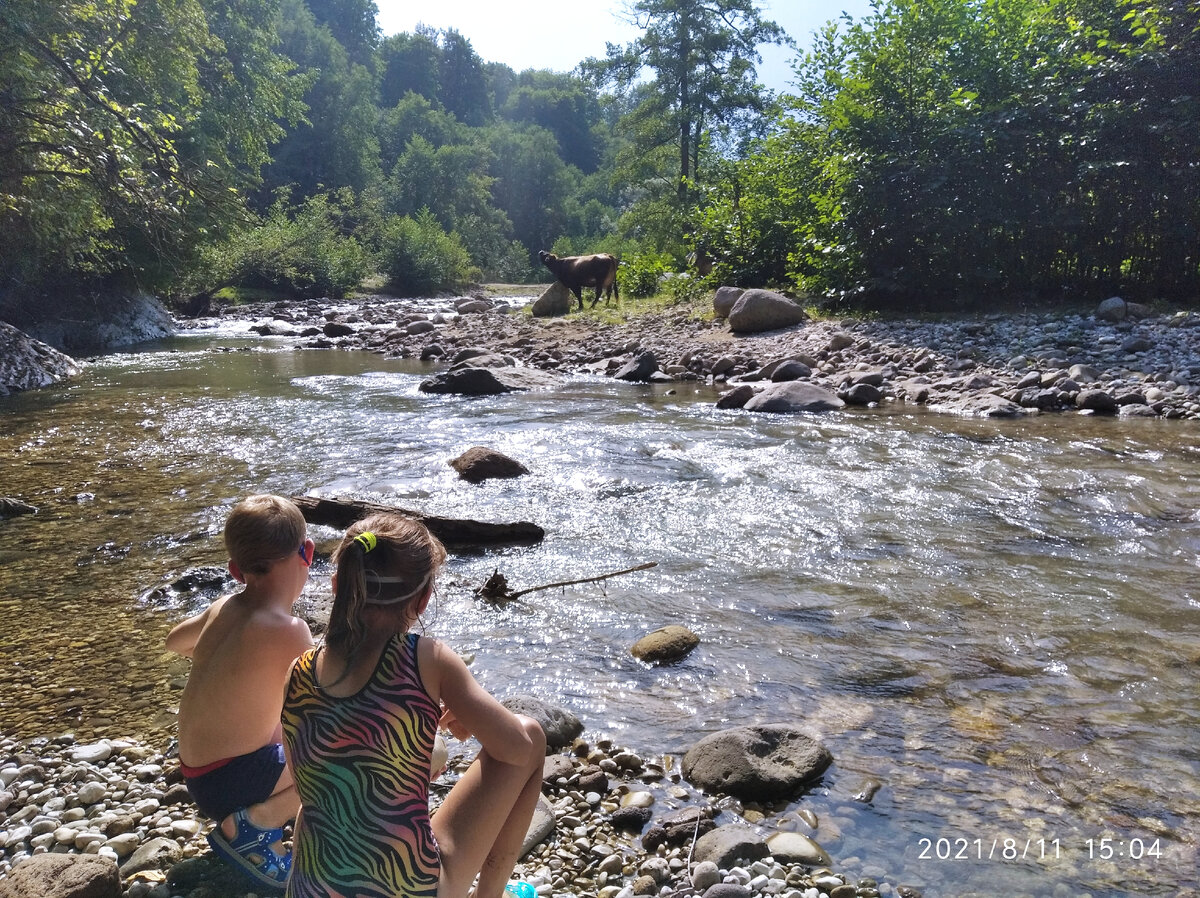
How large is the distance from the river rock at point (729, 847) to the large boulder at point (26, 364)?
1522 cm

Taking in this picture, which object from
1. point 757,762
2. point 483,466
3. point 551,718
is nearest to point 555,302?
point 483,466

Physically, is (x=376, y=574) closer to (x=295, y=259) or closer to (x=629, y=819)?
(x=629, y=819)

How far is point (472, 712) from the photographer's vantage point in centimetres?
221

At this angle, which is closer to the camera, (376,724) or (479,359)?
(376,724)

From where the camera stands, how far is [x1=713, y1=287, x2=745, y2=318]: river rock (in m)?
18.9

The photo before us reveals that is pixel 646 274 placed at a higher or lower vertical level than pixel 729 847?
higher

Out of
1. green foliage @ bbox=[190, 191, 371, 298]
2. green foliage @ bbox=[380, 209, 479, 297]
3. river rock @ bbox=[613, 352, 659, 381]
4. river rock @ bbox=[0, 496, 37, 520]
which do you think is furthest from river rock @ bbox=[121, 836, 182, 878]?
green foliage @ bbox=[380, 209, 479, 297]

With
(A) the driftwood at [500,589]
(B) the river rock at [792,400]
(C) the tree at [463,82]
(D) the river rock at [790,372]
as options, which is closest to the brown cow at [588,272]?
(D) the river rock at [790,372]

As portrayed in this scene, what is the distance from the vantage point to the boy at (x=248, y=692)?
8.95ft

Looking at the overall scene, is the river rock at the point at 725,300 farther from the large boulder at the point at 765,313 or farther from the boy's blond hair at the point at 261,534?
the boy's blond hair at the point at 261,534

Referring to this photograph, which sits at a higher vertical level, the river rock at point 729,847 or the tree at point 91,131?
the tree at point 91,131

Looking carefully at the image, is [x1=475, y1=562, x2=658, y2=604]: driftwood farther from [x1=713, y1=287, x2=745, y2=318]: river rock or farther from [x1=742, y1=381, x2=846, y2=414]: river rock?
[x1=713, y1=287, x2=745, y2=318]: river rock

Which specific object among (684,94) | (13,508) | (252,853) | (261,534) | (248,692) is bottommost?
(252,853)

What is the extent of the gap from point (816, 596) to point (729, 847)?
2706 mm
